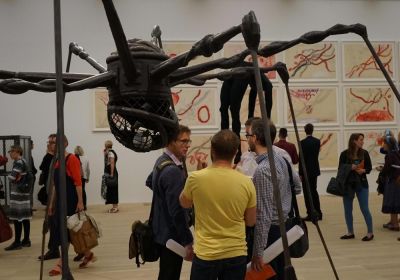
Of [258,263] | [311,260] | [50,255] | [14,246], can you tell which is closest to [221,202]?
[258,263]

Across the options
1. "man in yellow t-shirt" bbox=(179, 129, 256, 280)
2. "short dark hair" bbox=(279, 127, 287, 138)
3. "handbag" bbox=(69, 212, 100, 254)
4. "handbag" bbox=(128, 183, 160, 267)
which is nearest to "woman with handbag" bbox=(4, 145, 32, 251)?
"handbag" bbox=(69, 212, 100, 254)

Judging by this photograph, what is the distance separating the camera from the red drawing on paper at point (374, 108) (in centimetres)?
1230

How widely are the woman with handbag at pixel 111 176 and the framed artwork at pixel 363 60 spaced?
20.6ft

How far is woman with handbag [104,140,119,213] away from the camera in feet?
32.7

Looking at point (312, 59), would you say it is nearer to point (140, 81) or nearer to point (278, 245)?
point (278, 245)

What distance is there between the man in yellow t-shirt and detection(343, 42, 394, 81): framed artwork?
1058 centimetres

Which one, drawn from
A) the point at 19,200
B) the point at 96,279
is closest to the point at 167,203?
the point at 96,279

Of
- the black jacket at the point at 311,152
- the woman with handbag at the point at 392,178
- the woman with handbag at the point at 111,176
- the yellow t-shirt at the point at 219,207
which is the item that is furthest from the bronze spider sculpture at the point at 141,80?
the woman with handbag at the point at 111,176

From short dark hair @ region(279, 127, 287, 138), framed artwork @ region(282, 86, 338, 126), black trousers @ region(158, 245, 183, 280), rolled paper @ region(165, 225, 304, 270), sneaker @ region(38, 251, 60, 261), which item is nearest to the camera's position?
rolled paper @ region(165, 225, 304, 270)

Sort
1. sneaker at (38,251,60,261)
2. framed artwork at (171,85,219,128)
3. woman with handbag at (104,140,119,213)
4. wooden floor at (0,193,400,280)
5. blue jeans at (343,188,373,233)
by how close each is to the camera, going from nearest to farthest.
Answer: wooden floor at (0,193,400,280)
sneaker at (38,251,60,261)
blue jeans at (343,188,373,233)
woman with handbag at (104,140,119,213)
framed artwork at (171,85,219,128)

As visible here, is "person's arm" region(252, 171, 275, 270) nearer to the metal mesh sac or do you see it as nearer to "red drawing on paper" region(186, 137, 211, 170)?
the metal mesh sac

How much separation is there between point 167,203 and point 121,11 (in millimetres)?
9270

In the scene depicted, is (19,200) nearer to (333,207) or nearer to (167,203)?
(167,203)

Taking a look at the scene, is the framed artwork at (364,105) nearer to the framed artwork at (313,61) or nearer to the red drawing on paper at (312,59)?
the framed artwork at (313,61)
